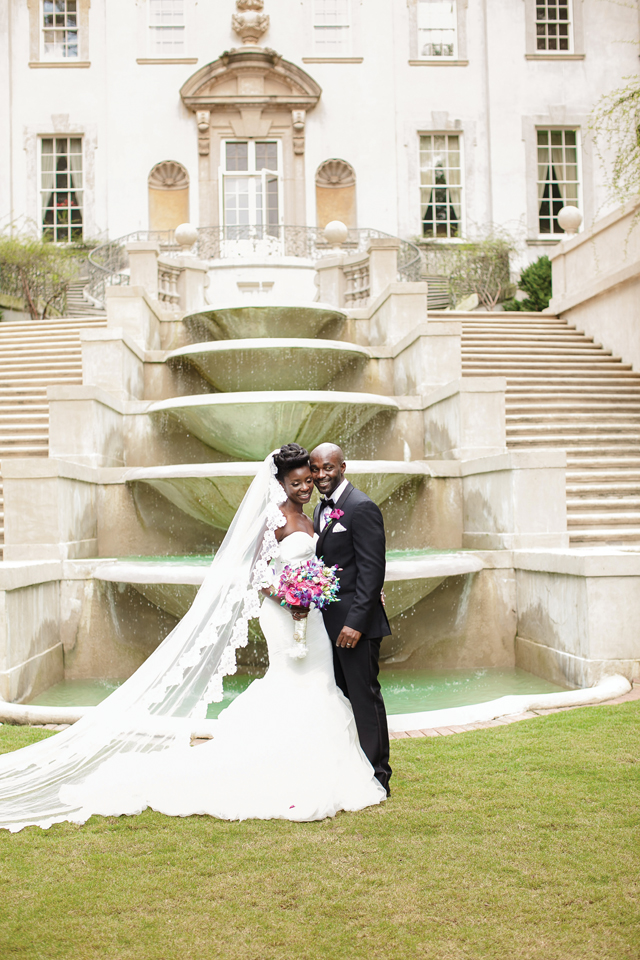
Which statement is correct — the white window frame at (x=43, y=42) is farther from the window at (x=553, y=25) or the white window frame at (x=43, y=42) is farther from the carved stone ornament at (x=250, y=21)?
the window at (x=553, y=25)

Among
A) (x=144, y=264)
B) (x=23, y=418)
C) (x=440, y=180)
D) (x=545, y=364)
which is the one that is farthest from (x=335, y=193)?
(x=23, y=418)

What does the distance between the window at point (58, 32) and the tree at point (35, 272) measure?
7709 mm

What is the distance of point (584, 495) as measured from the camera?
9938 millimetres

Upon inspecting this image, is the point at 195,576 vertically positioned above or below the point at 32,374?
below

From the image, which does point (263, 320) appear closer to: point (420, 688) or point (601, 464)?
point (601, 464)

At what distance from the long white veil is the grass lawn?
537 mm

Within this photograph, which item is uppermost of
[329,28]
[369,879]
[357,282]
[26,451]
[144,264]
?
[329,28]

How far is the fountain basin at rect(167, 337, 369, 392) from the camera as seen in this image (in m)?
11.0

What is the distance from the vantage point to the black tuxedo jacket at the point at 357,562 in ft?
15.1

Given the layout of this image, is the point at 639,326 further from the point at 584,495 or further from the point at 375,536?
the point at 375,536

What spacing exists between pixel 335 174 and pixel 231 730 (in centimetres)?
2296

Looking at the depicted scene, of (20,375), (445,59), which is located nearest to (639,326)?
(20,375)

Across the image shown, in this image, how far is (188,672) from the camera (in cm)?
486

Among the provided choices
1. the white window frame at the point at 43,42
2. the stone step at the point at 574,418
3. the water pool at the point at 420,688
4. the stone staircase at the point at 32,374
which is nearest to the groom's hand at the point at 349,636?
the water pool at the point at 420,688
